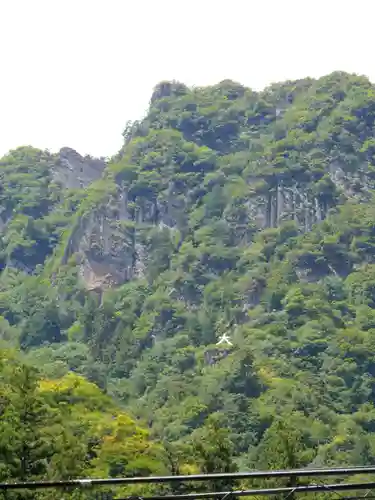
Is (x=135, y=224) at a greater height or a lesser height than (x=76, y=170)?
lesser

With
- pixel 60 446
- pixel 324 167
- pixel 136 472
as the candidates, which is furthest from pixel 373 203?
pixel 60 446

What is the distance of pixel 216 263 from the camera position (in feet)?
479

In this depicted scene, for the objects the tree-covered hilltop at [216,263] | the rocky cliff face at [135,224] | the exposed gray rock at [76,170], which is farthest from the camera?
the exposed gray rock at [76,170]

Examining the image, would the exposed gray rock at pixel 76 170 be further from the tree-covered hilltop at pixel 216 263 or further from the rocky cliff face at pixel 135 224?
the rocky cliff face at pixel 135 224

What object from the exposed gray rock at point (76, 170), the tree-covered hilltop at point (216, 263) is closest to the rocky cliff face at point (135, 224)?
the tree-covered hilltop at point (216, 263)

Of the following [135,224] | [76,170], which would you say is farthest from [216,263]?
[76,170]

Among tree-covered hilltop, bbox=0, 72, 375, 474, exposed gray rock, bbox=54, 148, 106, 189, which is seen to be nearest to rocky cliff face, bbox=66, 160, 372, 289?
tree-covered hilltop, bbox=0, 72, 375, 474

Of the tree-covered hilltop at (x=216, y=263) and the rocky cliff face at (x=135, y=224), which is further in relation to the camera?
the rocky cliff face at (x=135, y=224)

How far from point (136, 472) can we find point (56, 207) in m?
134

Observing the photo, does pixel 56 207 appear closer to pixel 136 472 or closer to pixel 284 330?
pixel 284 330

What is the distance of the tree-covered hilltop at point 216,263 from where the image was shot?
10350cm

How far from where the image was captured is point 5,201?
180m

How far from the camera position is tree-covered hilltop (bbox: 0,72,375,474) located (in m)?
104

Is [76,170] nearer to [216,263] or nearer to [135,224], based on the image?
[135,224]
